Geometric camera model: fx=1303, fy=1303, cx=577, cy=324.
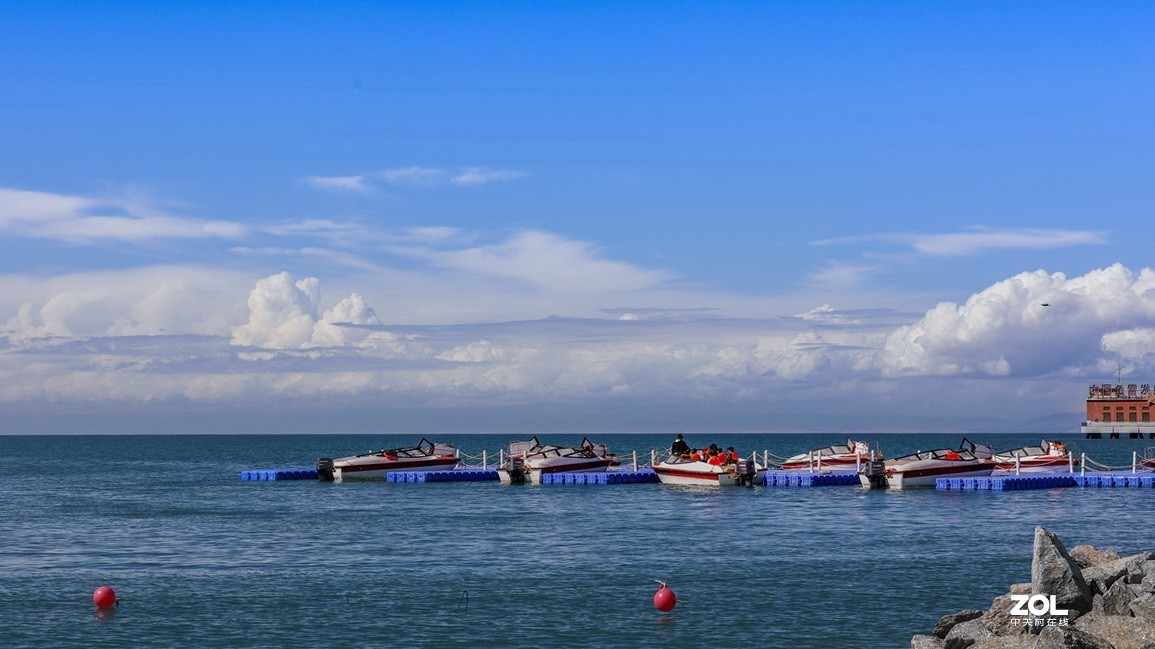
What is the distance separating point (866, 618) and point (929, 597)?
3223 mm

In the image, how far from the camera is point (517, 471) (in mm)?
73562

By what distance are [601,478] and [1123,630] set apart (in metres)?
53.3

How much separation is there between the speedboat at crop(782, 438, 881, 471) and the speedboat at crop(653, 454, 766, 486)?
1116 centimetres

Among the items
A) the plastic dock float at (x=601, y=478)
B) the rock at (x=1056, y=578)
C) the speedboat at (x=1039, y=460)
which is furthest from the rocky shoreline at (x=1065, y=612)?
the speedboat at (x=1039, y=460)

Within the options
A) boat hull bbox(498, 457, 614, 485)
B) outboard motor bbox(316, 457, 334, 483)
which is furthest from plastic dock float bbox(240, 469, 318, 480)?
boat hull bbox(498, 457, 614, 485)

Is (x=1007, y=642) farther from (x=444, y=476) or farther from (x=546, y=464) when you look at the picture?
(x=444, y=476)

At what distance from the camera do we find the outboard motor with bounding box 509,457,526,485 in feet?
241

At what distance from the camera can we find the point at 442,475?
78.1 metres

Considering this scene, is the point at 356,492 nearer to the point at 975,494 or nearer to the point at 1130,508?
the point at 975,494

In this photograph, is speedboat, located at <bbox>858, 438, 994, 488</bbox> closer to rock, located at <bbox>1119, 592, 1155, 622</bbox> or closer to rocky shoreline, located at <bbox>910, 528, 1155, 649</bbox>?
rocky shoreline, located at <bbox>910, 528, 1155, 649</bbox>

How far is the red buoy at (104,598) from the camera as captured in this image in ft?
94.1

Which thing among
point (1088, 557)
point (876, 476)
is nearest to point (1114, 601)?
point (1088, 557)

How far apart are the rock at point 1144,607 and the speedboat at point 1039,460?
180 ft

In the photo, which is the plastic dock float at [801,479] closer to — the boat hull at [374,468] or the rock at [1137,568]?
the boat hull at [374,468]
